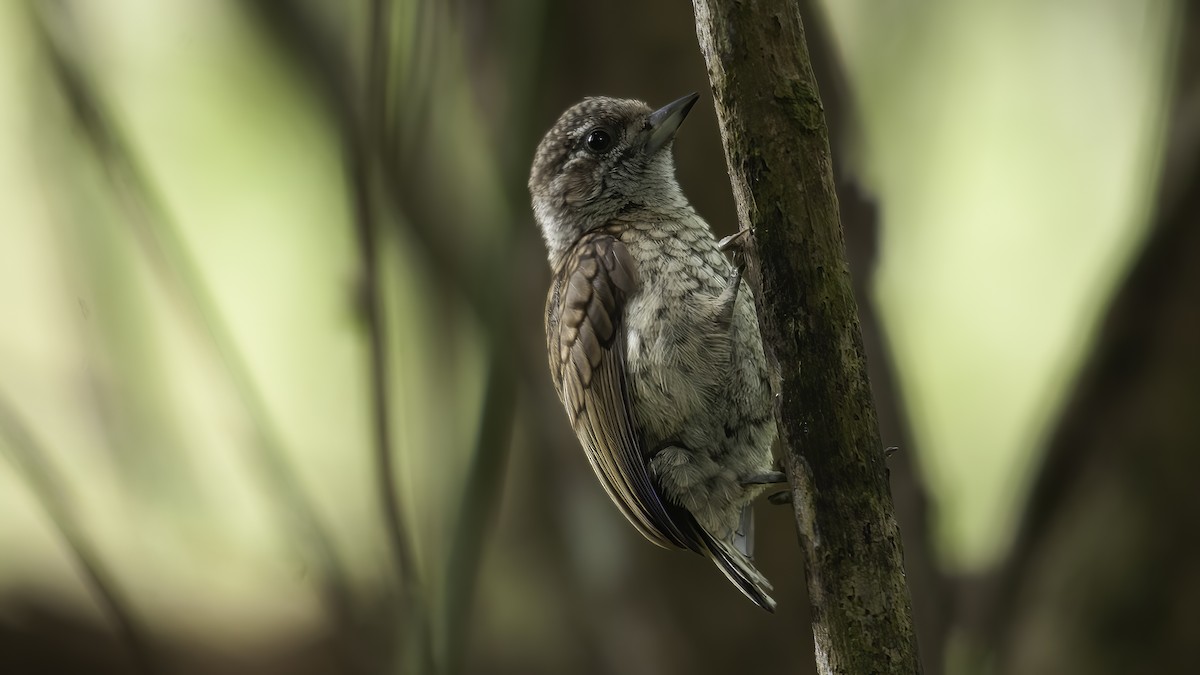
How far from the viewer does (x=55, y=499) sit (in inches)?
127

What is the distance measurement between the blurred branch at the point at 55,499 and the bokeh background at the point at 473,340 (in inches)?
0.5

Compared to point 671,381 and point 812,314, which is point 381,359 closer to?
point 671,381

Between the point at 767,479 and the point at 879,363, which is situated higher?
the point at 879,363

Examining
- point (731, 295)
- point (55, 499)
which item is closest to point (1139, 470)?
point (731, 295)

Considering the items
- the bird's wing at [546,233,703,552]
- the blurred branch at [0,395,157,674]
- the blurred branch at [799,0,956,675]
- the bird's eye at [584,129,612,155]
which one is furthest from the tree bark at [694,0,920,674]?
the blurred branch at [0,395,157,674]

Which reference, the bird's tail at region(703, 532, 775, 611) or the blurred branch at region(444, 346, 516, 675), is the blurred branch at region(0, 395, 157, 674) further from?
the bird's tail at region(703, 532, 775, 611)

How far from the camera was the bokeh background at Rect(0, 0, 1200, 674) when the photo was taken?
133 inches

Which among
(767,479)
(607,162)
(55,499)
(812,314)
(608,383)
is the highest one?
(607,162)

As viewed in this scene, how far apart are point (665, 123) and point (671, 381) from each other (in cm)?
83

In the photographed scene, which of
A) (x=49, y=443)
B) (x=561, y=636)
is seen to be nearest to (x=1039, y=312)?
(x=561, y=636)

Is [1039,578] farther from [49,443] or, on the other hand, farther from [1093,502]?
[49,443]

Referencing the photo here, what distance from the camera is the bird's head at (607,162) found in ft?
9.39

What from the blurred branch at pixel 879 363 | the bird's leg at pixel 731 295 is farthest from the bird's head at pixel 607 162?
the blurred branch at pixel 879 363

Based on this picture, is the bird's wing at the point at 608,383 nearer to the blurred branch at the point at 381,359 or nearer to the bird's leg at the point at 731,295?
the bird's leg at the point at 731,295
